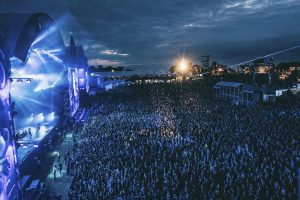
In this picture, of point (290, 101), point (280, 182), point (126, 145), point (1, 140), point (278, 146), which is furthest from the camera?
point (290, 101)

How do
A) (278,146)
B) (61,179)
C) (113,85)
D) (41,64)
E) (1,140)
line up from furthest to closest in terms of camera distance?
(113,85) < (41,64) < (278,146) < (61,179) < (1,140)

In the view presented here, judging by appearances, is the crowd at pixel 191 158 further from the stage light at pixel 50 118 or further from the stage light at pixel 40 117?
the stage light at pixel 40 117

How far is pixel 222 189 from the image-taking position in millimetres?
11055

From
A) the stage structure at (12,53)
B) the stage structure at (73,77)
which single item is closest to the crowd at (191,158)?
the stage structure at (12,53)

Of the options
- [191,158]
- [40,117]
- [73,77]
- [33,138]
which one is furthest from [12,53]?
[73,77]

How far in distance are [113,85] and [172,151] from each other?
46182 mm

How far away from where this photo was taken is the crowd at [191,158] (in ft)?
35.7

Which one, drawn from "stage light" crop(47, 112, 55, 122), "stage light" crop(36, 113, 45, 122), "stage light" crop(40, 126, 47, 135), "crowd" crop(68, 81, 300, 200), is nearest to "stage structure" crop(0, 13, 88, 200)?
"crowd" crop(68, 81, 300, 200)

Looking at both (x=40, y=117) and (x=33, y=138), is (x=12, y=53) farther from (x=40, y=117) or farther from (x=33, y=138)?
(x=40, y=117)

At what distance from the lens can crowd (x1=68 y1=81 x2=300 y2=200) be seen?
1087 cm

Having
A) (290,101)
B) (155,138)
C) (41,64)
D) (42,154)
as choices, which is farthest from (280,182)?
(290,101)

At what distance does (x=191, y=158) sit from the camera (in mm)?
14305

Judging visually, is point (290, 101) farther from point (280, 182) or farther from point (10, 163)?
point (10, 163)

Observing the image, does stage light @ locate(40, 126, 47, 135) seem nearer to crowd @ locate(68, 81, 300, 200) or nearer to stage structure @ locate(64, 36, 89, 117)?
crowd @ locate(68, 81, 300, 200)
